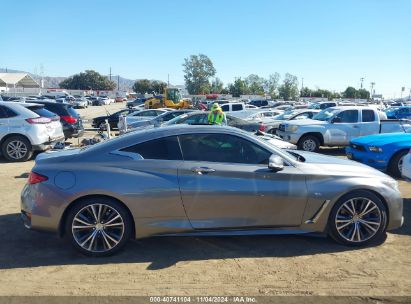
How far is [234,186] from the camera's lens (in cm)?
458

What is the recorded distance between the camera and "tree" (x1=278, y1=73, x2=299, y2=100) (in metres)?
106

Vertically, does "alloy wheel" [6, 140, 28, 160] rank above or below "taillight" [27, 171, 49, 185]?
below

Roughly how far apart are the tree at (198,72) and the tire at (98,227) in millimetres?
108171

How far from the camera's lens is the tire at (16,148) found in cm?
1105

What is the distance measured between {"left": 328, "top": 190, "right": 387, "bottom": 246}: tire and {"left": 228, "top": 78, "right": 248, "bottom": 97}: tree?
99040 mm

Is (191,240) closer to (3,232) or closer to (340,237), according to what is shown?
(340,237)

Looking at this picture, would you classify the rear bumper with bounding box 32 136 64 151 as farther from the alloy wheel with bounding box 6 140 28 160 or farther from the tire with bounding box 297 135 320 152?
the tire with bounding box 297 135 320 152

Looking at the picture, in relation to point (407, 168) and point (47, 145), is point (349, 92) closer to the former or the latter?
point (47, 145)

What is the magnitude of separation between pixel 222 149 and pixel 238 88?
10120cm

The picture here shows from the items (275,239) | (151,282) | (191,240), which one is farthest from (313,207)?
(151,282)

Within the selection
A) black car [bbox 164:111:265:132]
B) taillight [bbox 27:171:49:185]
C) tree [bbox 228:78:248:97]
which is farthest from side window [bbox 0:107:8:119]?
tree [bbox 228:78:248:97]

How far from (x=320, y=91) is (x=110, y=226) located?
11469 cm

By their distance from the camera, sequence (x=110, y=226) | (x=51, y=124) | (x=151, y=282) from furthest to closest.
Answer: (x=51, y=124) → (x=110, y=226) → (x=151, y=282)

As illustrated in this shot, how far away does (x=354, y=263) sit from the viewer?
444 cm
